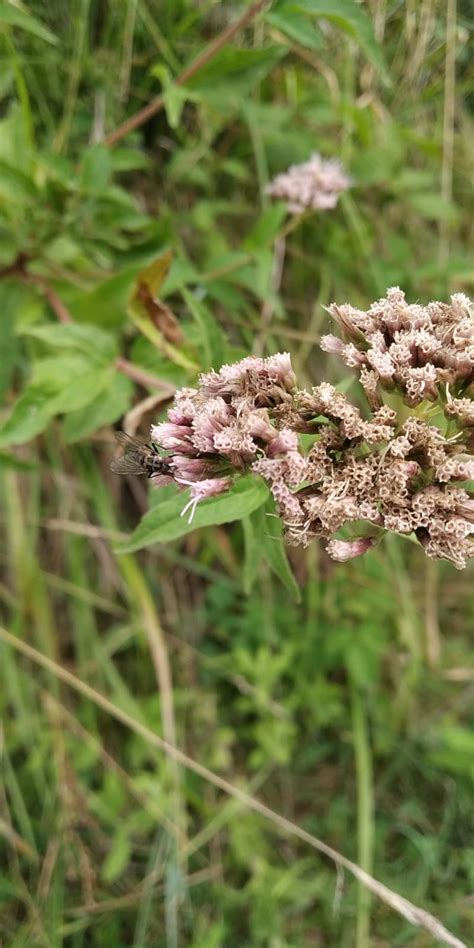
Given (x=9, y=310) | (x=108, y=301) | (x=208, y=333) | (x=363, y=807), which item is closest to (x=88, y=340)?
(x=108, y=301)

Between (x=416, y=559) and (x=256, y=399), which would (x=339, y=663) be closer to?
A: (x=416, y=559)

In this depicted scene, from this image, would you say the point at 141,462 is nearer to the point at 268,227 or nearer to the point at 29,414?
the point at 29,414

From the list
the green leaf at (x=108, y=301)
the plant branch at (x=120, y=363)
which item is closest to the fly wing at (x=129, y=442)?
the plant branch at (x=120, y=363)

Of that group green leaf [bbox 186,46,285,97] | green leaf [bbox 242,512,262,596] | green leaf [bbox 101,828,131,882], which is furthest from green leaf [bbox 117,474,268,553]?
green leaf [bbox 101,828,131,882]

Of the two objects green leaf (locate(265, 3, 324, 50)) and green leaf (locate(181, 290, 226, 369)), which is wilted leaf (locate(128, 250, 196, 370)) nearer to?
green leaf (locate(181, 290, 226, 369))

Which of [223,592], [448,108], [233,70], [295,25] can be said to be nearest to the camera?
[295,25]

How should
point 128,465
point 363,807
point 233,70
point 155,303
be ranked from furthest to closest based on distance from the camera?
point 363,807
point 233,70
point 155,303
point 128,465

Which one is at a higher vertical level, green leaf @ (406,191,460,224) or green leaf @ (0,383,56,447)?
green leaf @ (406,191,460,224)
